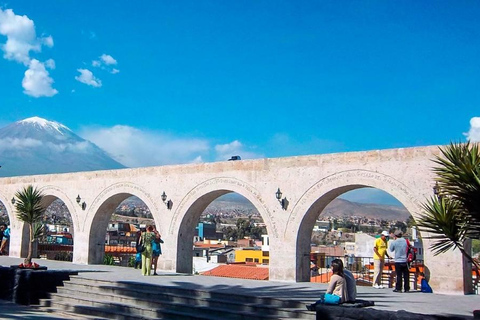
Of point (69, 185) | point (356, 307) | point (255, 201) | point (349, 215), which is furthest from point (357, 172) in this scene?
point (349, 215)

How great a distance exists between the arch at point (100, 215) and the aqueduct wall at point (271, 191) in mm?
35

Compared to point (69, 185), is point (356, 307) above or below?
below

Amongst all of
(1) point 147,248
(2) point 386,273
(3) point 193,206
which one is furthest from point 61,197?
(2) point 386,273

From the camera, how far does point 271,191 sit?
13.8 m

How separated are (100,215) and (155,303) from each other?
29.7 ft

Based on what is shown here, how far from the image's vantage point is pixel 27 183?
807 inches

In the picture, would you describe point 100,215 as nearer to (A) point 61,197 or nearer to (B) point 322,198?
(A) point 61,197

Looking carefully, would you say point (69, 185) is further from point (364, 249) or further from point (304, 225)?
point (364, 249)

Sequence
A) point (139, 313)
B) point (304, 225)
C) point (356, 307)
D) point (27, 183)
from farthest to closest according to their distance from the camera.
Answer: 1. point (27, 183)
2. point (304, 225)
3. point (139, 313)
4. point (356, 307)

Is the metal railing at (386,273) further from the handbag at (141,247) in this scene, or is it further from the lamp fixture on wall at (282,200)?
the handbag at (141,247)

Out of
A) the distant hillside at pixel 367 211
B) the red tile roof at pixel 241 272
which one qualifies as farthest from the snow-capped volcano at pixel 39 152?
the red tile roof at pixel 241 272

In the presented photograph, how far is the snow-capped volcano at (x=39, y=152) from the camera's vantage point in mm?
147125

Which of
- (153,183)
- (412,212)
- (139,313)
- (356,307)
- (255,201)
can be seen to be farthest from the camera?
(153,183)

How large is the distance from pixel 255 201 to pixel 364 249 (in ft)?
112
